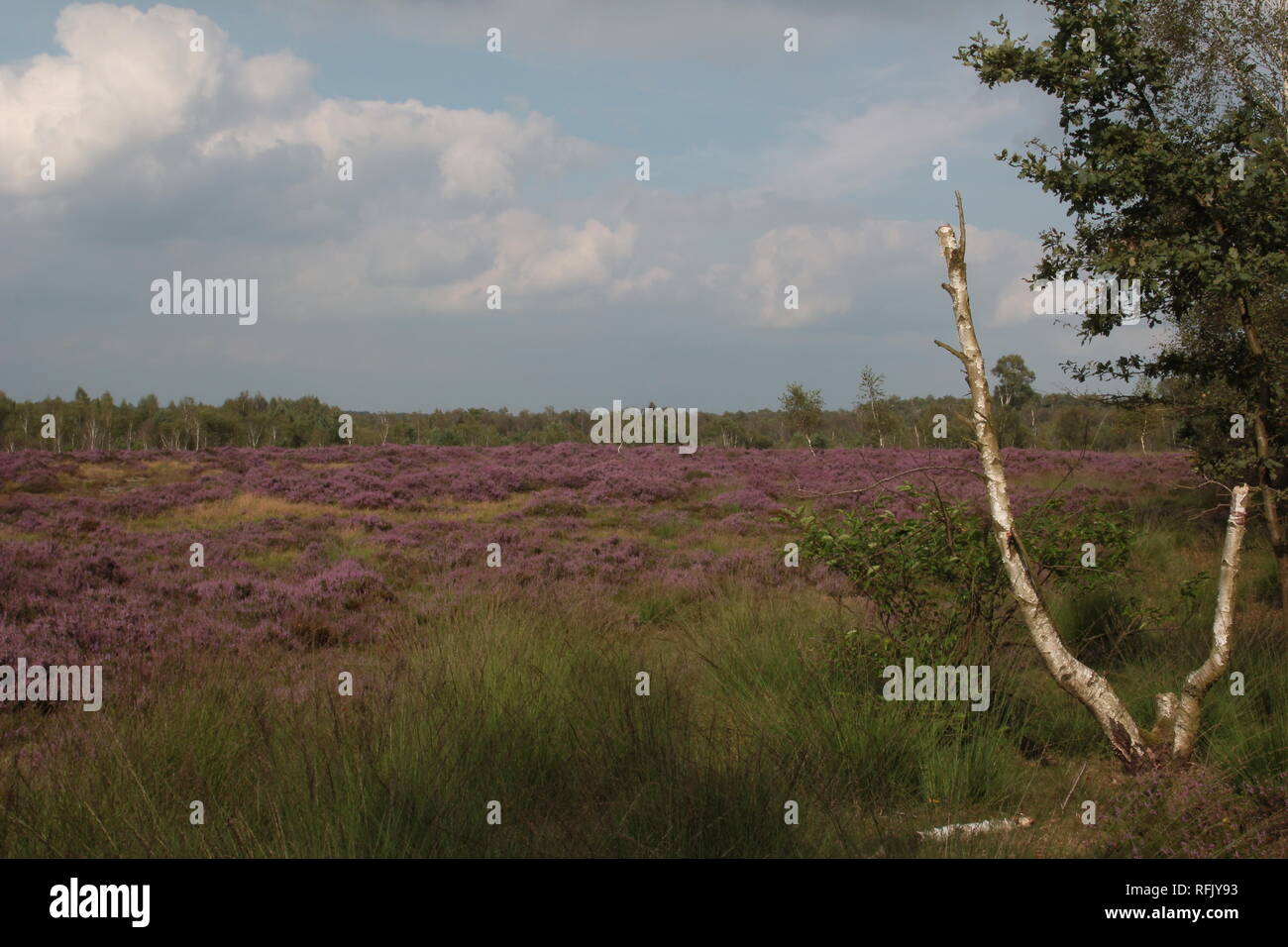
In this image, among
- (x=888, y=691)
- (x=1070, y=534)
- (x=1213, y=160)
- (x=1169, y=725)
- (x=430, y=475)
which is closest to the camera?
(x=1169, y=725)

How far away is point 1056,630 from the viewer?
4.66m

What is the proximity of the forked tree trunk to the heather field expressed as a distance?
8.8 inches

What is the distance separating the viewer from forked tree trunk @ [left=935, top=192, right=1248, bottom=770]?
4508 mm

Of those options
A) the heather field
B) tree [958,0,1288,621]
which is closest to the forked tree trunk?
the heather field

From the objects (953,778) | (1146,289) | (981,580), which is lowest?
(953,778)

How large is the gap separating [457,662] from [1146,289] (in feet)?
20.5

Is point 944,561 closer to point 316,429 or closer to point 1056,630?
point 1056,630

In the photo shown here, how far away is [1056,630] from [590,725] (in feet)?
8.91

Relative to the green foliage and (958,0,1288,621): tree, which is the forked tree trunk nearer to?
the green foliage

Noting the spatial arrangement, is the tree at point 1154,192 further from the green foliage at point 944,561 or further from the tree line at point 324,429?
the tree line at point 324,429

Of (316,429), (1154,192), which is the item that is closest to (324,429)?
(316,429)
